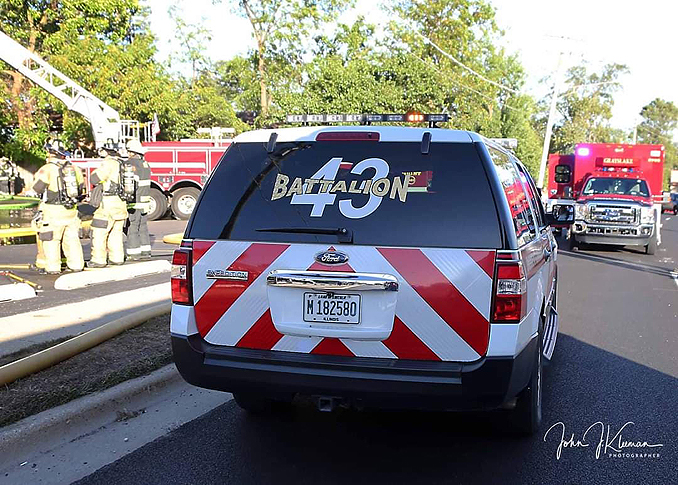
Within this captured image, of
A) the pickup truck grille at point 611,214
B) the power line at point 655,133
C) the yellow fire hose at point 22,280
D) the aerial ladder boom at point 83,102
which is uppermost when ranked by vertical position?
the power line at point 655,133

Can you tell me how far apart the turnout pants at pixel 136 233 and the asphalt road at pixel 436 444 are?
24.4 feet

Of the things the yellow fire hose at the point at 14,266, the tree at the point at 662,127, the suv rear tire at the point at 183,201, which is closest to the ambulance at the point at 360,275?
the yellow fire hose at the point at 14,266

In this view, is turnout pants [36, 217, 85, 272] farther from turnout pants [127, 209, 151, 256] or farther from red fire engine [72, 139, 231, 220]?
red fire engine [72, 139, 231, 220]

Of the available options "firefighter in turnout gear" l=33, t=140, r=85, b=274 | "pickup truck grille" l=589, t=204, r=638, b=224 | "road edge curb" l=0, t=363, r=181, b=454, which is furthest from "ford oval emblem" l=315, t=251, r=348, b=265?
"pickup truck grille" l=589, t=204, r=638, b=224

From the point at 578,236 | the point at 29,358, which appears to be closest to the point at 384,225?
the point at 29,358

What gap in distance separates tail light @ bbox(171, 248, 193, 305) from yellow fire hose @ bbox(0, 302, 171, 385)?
1.69m

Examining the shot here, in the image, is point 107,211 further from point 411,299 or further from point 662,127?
point 662,127

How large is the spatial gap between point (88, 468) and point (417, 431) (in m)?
2.04

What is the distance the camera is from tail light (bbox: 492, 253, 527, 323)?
3.55 meters

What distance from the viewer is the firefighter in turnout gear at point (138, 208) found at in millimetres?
11550

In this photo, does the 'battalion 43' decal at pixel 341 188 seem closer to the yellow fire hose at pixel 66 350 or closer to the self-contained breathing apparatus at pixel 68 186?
the yellow fire hose at pixel 66 350

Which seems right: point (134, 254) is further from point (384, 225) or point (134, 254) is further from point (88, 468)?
point (384, 225)

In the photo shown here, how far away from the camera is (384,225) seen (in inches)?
145
